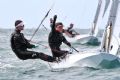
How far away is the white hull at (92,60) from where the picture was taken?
49.1 feet

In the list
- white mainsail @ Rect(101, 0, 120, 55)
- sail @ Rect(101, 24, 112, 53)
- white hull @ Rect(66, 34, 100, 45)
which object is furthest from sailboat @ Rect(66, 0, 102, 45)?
sail @ Rect(101, 24, 112, 53)

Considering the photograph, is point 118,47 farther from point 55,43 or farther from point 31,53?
point 31,53

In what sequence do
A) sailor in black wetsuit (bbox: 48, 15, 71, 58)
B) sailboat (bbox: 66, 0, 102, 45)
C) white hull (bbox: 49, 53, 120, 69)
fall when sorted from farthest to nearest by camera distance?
sailboat (bbox: 66, 0, 102, 45) → sailor in black wetsuit (bbox: 48, 15, 71, 58) → white hull (bbox: 49, 53, 120, 69)

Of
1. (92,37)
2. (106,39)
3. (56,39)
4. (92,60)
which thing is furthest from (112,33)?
(92,37)

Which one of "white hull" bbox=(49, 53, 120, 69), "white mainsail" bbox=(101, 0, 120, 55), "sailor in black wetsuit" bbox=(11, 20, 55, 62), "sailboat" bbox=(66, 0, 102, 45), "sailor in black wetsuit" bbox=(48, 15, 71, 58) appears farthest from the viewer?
"sailboat" bbox=(66, 0, 102, 45)

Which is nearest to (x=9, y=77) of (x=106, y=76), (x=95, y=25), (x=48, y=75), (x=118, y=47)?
(x=48, y=75)

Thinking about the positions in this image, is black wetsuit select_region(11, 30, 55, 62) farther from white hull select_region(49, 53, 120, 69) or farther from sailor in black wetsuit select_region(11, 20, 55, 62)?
white hull select_region(49, 53, 120, 69)

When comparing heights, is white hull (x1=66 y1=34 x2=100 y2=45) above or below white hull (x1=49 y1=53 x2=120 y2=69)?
below

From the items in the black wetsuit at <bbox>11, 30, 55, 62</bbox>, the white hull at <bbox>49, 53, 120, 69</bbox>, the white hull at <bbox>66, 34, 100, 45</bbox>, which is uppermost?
the black wetsuit at <bbox>11, 30, 55, 62</bbox>

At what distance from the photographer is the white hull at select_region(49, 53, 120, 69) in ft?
49.1

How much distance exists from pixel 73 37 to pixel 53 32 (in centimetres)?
1761

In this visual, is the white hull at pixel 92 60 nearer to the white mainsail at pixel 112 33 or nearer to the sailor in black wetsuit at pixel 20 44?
the sailor in black wetsuit at pixel 20 44

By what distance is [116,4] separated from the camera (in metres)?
19.7

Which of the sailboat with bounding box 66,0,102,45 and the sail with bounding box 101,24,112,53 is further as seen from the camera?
the sailboat with bounding box 66,0,102,45
